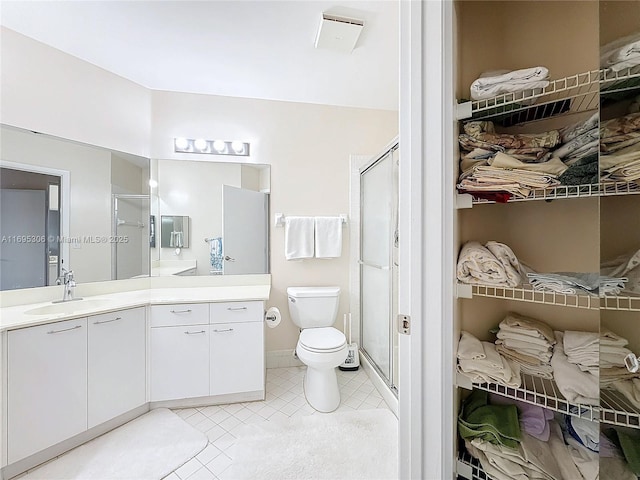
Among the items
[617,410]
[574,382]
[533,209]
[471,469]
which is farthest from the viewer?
[533,209]

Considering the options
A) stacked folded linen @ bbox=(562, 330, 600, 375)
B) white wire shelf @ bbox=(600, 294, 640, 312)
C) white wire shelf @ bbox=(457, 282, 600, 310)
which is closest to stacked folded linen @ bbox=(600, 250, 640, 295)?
white wire shelf @ bbox=(600, 294, 640, 312)

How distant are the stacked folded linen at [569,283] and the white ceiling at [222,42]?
1.47 metres

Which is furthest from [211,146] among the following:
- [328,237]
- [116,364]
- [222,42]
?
Result: [116,364]

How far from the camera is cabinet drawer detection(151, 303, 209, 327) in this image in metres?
1.94

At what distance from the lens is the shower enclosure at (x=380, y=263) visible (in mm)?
1954

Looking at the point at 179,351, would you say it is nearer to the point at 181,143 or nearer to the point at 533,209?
the point at 181,143

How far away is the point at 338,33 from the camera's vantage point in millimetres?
1622

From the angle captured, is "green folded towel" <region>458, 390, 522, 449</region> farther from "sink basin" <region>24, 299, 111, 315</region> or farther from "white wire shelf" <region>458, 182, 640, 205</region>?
"sink basin" <region>24, 299, 111, 315</region>

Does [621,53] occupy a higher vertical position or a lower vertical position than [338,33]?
lower

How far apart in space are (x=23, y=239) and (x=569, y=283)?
8.99 feet

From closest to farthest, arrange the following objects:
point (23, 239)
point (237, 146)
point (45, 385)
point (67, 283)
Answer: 1. point (45, 385)
2. point (23, 239)
3. point (67, 283)
4. point (237, 146)

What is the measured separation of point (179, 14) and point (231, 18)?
275 millimetres

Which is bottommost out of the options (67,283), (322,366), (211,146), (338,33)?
(322,366)

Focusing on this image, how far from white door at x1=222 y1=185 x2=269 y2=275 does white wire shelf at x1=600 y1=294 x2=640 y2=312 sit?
7.16 ft
